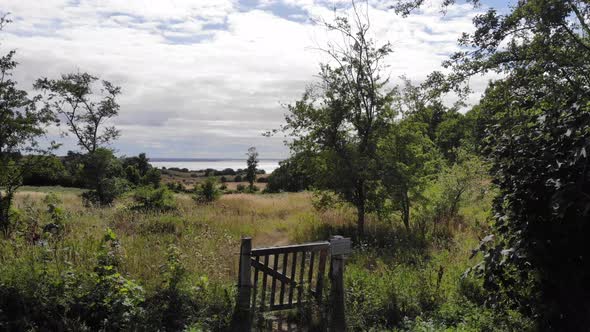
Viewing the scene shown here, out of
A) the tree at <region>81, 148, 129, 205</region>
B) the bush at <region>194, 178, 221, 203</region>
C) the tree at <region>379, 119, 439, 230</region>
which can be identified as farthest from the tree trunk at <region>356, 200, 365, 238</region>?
the tree at <region>81, 148, 129, 205</region>

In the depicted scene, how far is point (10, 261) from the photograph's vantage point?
631cm

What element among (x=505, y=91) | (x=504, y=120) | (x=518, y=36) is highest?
(x=518, y=36)

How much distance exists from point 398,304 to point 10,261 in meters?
5.82

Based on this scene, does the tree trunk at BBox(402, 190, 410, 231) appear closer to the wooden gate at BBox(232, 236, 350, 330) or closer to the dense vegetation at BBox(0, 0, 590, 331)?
the dense vegetation at BBox(0, 0, 590, 331)

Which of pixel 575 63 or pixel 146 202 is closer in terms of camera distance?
pixel 575 63

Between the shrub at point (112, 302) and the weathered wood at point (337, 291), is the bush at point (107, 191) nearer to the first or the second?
the shrub at point (112, 302)

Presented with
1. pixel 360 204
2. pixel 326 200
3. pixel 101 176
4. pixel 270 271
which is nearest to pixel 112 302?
pixel 270 271

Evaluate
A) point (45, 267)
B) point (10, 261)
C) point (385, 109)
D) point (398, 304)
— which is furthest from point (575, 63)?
point (10, 261)

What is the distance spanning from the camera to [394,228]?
14.4 meters

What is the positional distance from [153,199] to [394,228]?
33.3ft

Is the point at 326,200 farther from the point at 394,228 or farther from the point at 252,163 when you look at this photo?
the point at 252,163

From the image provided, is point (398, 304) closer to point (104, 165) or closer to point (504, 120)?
point (504, 120)

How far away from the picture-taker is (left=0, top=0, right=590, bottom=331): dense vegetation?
486 cm

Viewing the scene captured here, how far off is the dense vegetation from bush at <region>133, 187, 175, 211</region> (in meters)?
3.99
